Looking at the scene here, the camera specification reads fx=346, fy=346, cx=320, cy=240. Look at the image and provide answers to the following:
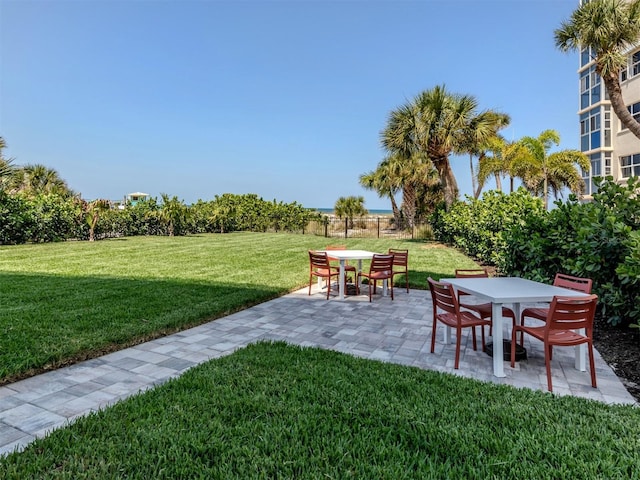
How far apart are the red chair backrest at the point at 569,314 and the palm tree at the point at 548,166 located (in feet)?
30.9

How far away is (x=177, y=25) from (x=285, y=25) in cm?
391

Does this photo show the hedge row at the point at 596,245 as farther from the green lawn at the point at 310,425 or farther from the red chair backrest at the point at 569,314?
the green lawn at the point at 310,425

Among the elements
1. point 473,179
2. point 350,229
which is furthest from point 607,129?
point 350,229

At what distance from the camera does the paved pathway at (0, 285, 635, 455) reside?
265cm

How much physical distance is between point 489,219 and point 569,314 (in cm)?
739

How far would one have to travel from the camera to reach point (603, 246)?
4.08m

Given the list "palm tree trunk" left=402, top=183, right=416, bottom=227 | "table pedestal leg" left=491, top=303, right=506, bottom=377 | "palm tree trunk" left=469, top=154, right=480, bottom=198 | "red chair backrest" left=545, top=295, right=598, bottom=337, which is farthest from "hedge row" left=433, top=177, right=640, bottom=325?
"palm tree trunk" left=402, top=183, right=416, bottom=227

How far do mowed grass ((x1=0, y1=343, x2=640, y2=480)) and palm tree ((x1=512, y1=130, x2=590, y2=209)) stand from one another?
10.5 m

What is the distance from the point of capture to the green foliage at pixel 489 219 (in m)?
8.09

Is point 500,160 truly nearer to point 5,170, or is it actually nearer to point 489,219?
point 489,219

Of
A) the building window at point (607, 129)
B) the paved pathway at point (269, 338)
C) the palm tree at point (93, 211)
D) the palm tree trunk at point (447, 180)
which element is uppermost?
the building window at point (607, 129)

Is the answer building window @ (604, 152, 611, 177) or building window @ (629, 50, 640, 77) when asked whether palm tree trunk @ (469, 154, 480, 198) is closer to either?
building window @ (604, 152, 611, 177)

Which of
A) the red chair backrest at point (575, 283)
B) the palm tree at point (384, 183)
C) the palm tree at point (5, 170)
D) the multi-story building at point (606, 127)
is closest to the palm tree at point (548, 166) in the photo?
the multi-story building at point (606, 127)

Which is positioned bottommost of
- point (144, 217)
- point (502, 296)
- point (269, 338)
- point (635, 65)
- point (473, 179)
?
point (269, 338)
